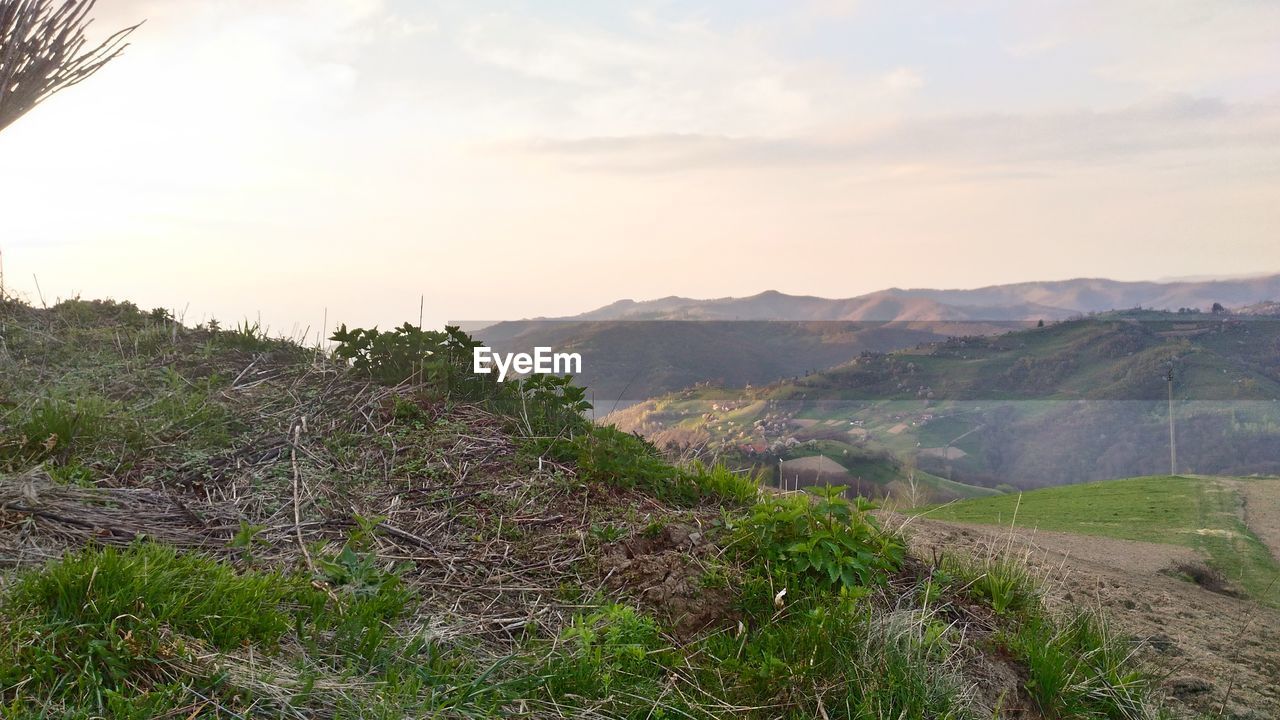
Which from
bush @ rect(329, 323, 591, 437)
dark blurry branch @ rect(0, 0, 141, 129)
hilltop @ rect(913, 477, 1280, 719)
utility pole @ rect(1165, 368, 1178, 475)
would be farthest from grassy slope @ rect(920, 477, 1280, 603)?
dark blurry branch @ rect(0, 0, 141, 129)

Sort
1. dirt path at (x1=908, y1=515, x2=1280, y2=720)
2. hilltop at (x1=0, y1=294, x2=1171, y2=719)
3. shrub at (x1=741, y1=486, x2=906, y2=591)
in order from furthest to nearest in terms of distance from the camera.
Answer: dirt path at (x1=908, y1=515, x2=1280, y2=720), shrub at (x1=741, y1=486, x2=906, y2=591), hilltop at (x1=0, y1=294, x2=1171, y2=719)

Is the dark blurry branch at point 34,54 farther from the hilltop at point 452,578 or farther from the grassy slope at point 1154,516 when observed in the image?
the grassy slope at point 1154,516

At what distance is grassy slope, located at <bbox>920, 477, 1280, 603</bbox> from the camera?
7555 mm

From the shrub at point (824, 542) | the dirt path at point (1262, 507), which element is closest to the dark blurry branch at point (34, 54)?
the shrub at point (824, 542)

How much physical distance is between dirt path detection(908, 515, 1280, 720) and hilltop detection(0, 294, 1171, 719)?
464mm

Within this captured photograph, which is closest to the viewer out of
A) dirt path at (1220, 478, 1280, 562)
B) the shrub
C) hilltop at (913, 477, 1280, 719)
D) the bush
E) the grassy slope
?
the shrub

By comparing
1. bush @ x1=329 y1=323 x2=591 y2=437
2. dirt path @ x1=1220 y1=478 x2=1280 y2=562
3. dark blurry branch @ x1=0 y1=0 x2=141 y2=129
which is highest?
dark blurry branch @ x1=0 y1=0 x2=141 y2=129

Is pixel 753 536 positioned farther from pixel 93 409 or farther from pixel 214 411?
pixel 93 409

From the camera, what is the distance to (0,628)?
2.78m

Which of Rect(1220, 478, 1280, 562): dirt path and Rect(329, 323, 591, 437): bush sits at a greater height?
Rect(329, 323, 591, 437): bush

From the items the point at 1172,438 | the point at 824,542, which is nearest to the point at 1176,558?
the point at 824,542

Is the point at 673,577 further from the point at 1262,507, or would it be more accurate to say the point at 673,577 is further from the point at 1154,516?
the point at 1262,507

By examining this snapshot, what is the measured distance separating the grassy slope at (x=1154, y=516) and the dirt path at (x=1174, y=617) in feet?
1.80

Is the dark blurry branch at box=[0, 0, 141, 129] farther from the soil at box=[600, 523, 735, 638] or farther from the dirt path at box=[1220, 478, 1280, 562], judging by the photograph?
the dirt path at box=[1220, 478, 1280, 562]
